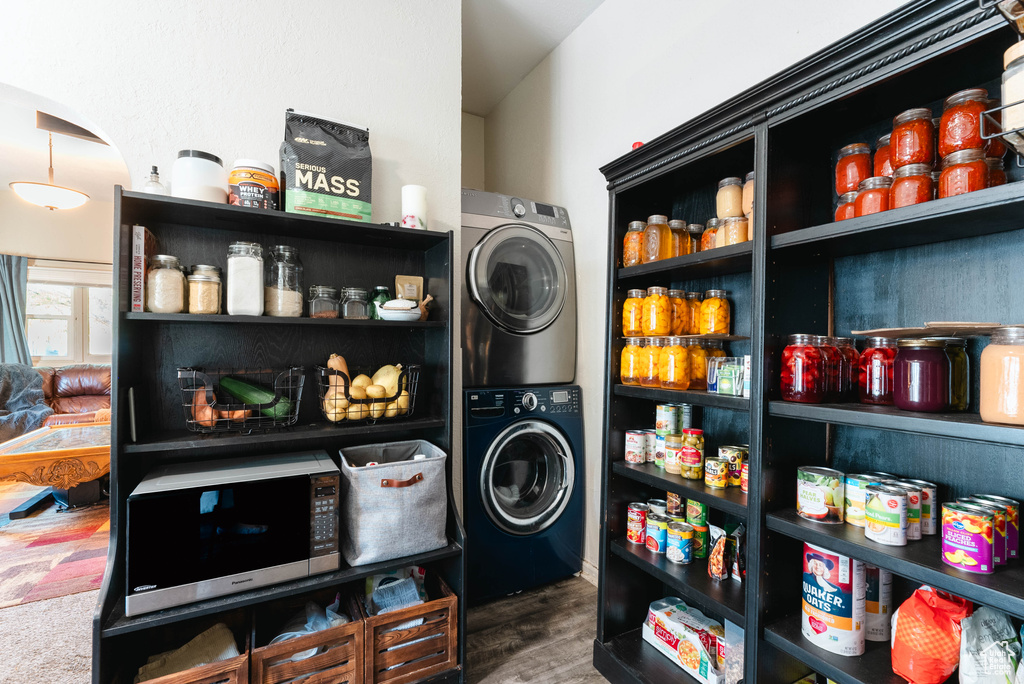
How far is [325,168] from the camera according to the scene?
5.41ft

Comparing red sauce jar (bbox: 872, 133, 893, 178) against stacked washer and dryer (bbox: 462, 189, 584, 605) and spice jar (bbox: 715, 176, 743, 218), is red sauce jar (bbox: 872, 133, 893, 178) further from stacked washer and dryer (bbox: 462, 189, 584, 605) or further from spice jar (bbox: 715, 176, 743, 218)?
stacked washer and dryer (bbox: 462, 189, 584, 605)

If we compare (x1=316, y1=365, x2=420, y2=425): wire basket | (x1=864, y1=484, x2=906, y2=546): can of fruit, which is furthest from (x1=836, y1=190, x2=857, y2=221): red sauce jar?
(x1=316, y1=365, x2=420, y2=425): wire basket

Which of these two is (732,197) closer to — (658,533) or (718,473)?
(718,473)

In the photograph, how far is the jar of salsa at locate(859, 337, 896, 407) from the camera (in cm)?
115

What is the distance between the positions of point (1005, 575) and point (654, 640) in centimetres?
111

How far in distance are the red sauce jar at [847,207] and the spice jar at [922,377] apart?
0.35 meters

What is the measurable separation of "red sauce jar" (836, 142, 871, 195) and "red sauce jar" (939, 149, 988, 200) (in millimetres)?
230

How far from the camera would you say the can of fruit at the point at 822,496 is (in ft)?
3.86

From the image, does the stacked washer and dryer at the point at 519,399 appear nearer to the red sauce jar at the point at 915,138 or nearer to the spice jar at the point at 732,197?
the spice jar at the point at 732,197

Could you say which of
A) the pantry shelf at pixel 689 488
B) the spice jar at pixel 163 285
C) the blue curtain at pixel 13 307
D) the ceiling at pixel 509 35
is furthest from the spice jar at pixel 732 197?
the blue curtain at pixel 13 307

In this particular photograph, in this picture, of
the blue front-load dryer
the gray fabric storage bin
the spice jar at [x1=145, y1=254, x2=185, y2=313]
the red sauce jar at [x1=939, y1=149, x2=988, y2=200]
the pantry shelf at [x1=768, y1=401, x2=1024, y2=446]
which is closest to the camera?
the pantry shelf at [x1=768, y1=401, x2=1024, y2=446]

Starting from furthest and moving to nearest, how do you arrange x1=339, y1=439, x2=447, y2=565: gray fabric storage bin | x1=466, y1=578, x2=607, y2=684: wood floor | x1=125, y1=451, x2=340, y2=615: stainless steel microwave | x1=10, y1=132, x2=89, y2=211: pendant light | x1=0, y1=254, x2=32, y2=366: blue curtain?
1. x1=0, y1=254, x2=32, y2=366: blue curtain
2. x1=10, y1=132, x2=89, y2=211: pendant light
3. x1=466, y1=578, x2=607, y2=684: wood floor
4. x1=339, y1=439, x2=447, y2=565: gray fabric storage bin
5. x1=125, y1=451, x2=340, y2=615: stainless steel microwave

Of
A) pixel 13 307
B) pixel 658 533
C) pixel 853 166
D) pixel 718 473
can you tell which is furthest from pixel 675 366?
pixel 13 307

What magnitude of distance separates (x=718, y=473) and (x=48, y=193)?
5.27 meters
